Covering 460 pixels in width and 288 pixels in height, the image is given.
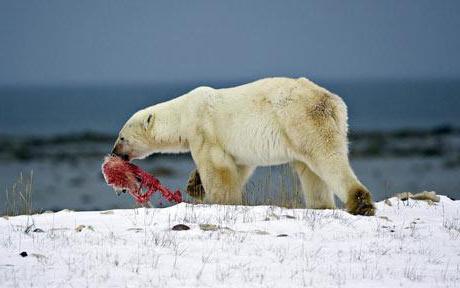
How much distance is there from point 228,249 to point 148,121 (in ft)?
16.6

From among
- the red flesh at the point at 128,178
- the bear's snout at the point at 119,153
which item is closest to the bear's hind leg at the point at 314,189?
the red flesh at the point at 128,178

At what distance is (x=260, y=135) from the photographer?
10461mm

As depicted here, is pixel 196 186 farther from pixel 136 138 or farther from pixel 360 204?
pixel 360 204

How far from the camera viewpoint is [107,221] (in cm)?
841

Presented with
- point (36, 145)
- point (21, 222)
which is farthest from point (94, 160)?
point (21, 222)

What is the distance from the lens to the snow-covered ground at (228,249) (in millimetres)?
6328

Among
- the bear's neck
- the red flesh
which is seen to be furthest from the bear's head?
the red flesh

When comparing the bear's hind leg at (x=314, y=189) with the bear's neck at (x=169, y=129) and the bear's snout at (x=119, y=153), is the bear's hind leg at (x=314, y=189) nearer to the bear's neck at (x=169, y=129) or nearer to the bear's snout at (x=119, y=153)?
the bear's neck at (x=169, y=129)

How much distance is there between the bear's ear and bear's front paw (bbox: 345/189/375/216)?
367cm

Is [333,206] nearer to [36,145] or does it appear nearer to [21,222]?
[21,222]

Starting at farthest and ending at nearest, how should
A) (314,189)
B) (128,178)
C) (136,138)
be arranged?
(136,138), (128,178), (314,189)

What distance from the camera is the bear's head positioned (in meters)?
12.0

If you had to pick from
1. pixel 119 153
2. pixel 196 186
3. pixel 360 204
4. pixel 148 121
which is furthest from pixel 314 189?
pixel 119 153

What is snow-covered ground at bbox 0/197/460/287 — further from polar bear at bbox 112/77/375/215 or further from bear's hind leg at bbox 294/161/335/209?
bear's hind leg at bbox 294/161/335/209
